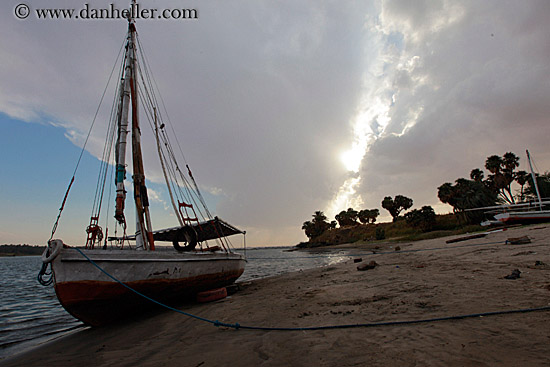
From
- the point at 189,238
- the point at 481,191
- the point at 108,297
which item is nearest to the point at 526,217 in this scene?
the point at 481,191

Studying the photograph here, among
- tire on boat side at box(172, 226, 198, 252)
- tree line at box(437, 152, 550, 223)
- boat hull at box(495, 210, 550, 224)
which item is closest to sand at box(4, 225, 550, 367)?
tire on boat side at box(172, 226, 198, 252)

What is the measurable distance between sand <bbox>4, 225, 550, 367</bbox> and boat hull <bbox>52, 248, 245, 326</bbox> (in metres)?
0.69

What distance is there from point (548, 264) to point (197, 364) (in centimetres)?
→ 1018

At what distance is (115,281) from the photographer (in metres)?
7.92

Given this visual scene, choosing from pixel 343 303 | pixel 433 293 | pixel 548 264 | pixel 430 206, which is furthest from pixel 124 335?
pixel 430 206

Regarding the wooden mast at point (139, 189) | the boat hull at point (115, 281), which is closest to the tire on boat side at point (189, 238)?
the wooden mast at point (139, 189)

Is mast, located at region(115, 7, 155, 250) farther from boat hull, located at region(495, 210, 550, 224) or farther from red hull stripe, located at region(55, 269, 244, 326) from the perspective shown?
boat hull, located at region(495, 210, 550, 224)

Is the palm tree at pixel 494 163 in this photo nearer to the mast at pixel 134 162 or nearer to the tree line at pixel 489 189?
the tree line at pixel 489 189

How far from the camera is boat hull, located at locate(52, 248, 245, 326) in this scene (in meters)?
7.34

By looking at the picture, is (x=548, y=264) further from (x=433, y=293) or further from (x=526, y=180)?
(x=526, y=180)

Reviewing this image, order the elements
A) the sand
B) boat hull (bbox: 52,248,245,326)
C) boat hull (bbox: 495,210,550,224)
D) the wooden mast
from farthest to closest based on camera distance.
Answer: boat hull (bbox: 495,210,550,224) < the wooden mast < boat hull (bbox: 52,248,245,326) < the sand

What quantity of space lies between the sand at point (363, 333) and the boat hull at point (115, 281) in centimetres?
69

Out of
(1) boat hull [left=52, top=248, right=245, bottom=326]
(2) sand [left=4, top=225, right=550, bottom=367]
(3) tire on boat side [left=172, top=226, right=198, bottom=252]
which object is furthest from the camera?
(3) tire on boat side [left=172, top=226, right=198, bottom=252]

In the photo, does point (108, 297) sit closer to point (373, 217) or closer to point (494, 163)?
point (494, 163)
